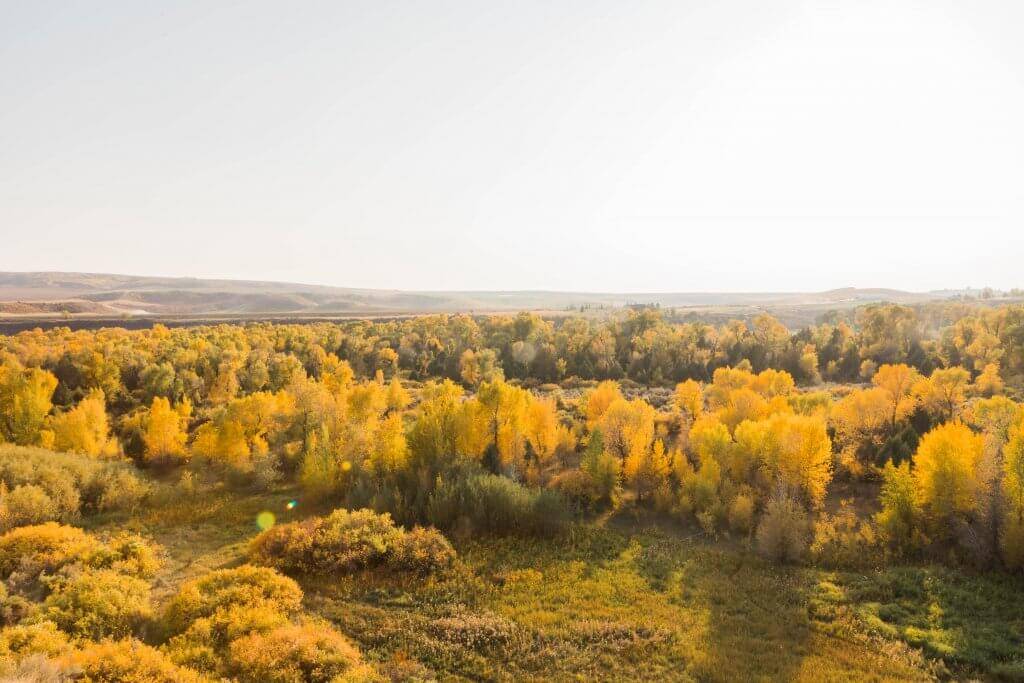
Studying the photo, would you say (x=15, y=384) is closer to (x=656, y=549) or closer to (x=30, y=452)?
(x=30, y=452)

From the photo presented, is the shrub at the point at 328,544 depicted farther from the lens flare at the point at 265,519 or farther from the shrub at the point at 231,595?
the lens flare at the point at 265,519

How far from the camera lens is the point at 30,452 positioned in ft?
120

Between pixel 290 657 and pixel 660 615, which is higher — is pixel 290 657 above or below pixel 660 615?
above

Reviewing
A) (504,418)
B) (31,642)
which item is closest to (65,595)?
(31,642)

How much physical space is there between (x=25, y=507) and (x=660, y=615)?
35.5 meters

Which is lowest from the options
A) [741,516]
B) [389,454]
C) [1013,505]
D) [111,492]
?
[111,492]

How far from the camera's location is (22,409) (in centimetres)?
4375

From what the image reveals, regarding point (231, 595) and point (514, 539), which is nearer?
point (231, 595)

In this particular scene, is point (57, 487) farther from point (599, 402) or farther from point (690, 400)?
point (690, 400)

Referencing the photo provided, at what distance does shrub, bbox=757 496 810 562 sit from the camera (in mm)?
28625

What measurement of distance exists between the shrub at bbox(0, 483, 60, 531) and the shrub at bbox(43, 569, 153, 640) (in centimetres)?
1238

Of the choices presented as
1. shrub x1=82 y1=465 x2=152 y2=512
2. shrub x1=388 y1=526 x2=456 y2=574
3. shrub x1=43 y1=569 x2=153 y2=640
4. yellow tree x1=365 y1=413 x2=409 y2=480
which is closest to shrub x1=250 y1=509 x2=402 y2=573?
shrub x1=388 y1=526 x2=456 y2=574

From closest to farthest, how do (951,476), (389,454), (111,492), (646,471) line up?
(951,476), (111,492), (646,471), (389,454)

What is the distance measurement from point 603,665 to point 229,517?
87.4ft
